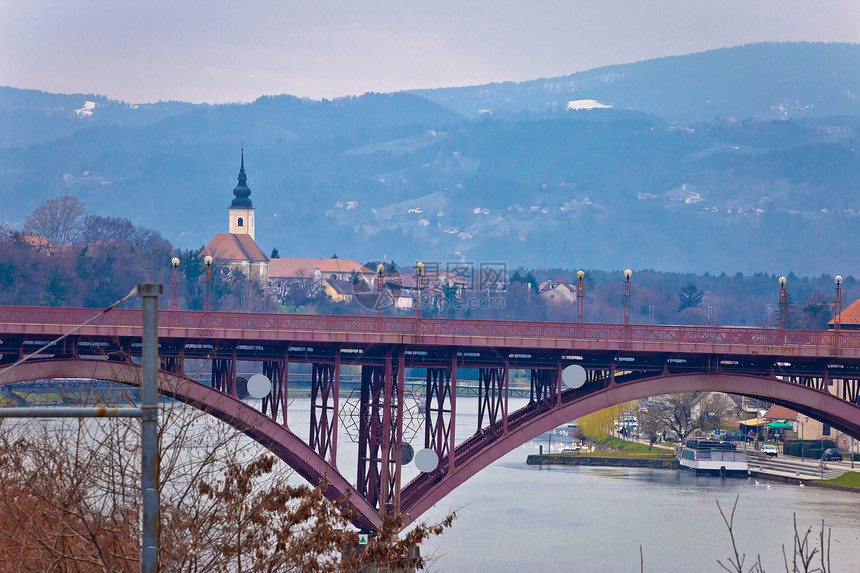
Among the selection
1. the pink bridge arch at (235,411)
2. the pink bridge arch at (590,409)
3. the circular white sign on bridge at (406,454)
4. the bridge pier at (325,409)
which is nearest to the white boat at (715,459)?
the pink bridge arch at (590,409)

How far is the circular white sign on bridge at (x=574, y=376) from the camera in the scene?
4259 centimetres

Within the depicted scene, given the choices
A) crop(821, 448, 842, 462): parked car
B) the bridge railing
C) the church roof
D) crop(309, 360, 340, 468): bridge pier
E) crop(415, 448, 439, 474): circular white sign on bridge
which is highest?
the bridge railing

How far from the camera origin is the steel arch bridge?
129 ft

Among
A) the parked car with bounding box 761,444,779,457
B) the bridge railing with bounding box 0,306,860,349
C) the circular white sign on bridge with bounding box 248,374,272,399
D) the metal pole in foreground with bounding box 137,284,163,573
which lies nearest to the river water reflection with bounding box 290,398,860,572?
the bridge railing with bounding box 0,306,860,349

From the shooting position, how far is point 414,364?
42750 mm

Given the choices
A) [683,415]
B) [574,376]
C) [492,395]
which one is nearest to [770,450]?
[683,415]

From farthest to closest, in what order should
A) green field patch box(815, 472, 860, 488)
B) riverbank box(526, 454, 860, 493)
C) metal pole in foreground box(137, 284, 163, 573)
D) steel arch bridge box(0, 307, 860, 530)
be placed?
1. riverbank box(526, 454, 860, 493)
2. green field patch box(815, 472, 860, 488)
3. steel arch bridge box(0, 307, 860, 530)
4. metal pole in foreground box(137, 284, 163, 573)

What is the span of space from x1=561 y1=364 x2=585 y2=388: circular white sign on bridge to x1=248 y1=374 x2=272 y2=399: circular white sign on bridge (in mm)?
10462

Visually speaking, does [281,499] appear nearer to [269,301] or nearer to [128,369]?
[128,369]

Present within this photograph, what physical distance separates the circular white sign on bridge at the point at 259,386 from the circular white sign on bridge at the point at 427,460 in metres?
5.50

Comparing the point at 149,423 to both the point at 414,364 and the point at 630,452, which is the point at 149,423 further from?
the point at 630,452

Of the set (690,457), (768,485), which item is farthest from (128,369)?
(690,457)

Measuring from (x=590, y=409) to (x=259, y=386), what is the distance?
11.7 meters

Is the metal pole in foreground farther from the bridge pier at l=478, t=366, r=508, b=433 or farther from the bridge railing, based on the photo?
the bridge pier at l=478, t=366, r=508, b=433
